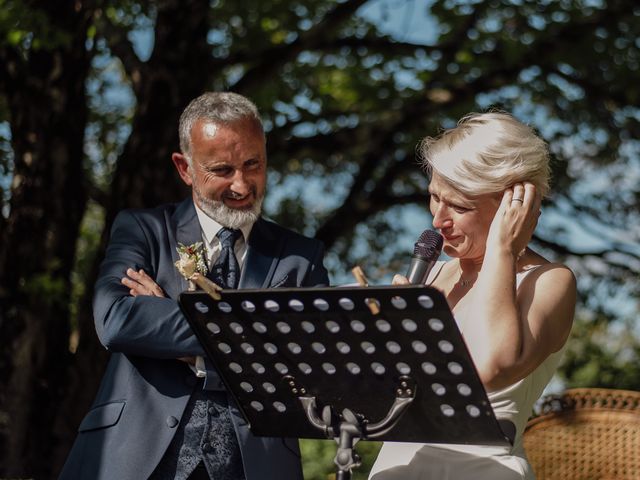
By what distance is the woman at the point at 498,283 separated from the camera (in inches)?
123

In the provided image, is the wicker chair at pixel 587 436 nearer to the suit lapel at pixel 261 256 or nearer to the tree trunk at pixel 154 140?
the suit lapel at pixel 261 256

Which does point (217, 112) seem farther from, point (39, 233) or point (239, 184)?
point (39, 233)

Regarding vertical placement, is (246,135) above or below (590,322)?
above

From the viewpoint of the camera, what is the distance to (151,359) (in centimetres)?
362

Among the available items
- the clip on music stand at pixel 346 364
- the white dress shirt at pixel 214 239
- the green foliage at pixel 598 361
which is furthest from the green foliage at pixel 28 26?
the green foliage at pixel 598 361

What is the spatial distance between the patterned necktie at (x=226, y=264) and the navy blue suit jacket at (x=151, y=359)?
0.05m

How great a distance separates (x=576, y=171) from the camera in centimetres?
1211

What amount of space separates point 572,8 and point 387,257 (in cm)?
386

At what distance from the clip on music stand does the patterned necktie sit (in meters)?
0.75

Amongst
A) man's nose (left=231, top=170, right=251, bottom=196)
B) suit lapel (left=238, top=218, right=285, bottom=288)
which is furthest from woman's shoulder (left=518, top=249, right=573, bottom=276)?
man's nose (left=231, top=170, right=251, bottom=196)

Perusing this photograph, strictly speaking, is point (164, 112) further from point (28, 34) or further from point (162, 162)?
point (28, 34)

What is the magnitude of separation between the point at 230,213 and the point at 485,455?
1.23 meters

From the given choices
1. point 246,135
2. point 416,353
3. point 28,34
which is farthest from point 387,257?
point 416,353

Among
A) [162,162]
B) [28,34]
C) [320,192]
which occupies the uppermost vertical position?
[28,34]
